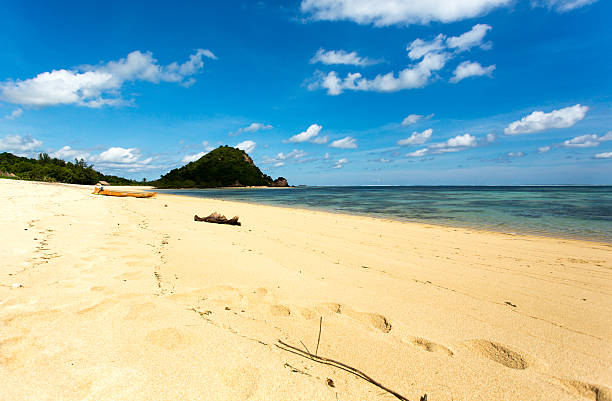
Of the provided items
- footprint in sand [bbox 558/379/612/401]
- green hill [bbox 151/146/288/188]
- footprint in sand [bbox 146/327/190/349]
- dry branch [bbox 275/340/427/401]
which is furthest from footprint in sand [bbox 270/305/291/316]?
green hill [bbox 151/146/288/188]

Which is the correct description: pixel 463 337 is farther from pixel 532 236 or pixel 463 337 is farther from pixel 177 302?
pixel 532 236

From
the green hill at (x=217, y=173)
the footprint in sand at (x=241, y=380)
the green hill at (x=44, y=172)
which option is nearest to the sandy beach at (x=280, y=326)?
the footprint in sand at (x=241, y=380)

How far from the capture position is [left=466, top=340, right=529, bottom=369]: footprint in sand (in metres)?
2.21

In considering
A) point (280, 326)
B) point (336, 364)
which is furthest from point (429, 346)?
point (280, 326)

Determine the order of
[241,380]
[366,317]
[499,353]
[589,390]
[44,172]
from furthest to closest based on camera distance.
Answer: [44,172], [366,317], [499,353], [589,390], [241,380]

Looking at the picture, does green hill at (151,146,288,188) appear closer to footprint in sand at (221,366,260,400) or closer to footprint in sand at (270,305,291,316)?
footprint in sand at (270,305,291,316)

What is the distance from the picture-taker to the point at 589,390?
192cm

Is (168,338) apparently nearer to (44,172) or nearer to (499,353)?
(499,353)

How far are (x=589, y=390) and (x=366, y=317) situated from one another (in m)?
1.71

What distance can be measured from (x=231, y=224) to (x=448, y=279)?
25.4 ft

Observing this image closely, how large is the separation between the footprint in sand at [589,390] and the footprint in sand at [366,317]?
1.32m

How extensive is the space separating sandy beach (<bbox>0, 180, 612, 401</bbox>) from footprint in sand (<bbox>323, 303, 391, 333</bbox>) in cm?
2

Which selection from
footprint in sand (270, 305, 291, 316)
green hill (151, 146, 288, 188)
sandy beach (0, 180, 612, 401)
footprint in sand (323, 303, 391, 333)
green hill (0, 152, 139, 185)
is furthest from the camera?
green hill (151, 146, 288, 188)

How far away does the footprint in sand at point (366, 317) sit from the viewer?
8.96 ft
